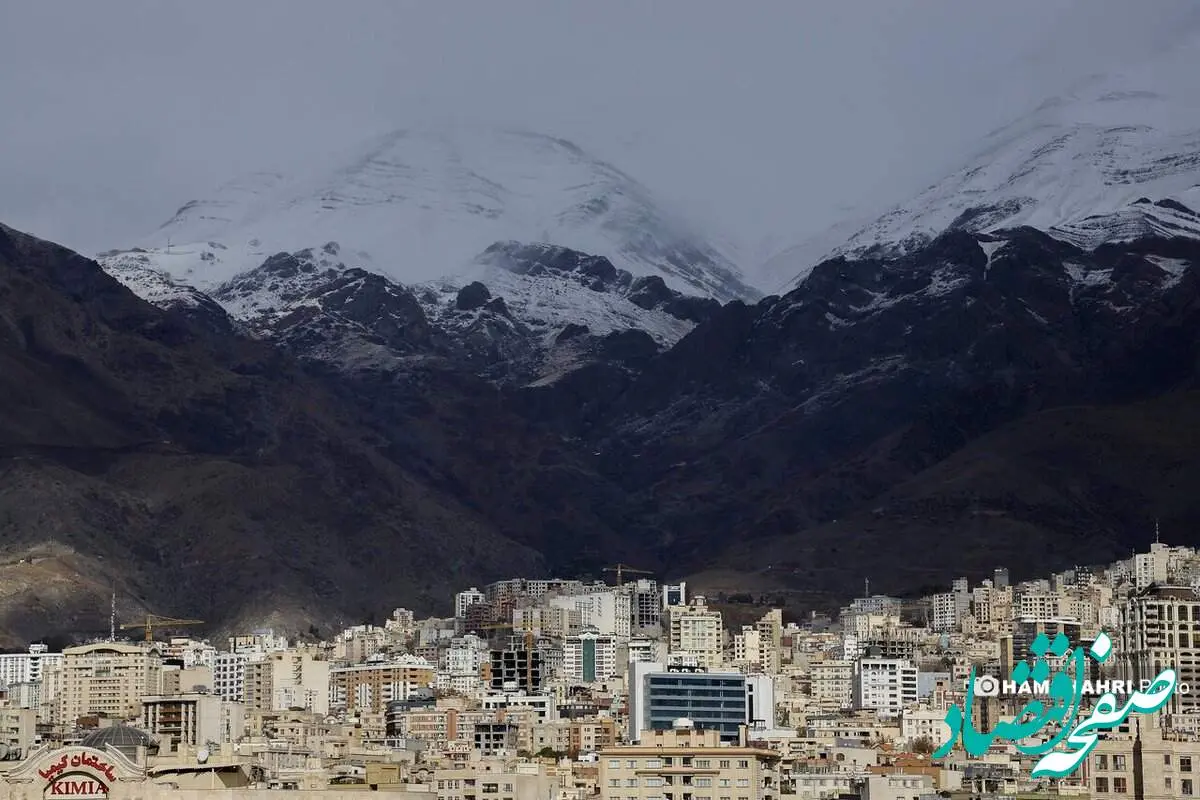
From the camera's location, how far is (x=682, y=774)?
92.2m

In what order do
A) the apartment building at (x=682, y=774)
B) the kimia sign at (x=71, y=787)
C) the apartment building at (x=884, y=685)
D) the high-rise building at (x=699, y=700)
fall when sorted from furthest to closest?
the apartment building at (x=884, y=685)
the high-rise building at (x=699, y=700)
the apartment building at (x=682, y=774)
the kimia sign at (x=71, y=787)

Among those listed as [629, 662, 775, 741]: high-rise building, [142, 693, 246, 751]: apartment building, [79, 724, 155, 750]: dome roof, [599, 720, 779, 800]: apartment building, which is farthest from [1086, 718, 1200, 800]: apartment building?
[142, 693, 246, 751]: apartment building

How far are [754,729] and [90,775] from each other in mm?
82604

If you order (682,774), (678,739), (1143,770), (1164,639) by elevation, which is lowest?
(1143,770)

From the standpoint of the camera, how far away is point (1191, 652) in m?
154

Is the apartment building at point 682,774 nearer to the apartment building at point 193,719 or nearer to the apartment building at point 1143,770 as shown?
the apartment building at point 1143,770

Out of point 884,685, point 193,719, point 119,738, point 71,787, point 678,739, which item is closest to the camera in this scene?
point 71,787

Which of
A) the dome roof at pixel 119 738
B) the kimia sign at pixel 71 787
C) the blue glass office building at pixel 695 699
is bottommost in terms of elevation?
the kimia sign at pixel 71 787

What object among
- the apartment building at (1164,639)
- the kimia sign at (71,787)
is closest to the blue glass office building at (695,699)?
the apartment building at (1164,639)

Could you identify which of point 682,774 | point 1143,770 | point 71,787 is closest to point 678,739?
point 682,774

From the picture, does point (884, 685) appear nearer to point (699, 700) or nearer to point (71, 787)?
point (699, 700)

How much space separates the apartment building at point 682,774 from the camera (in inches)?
3615

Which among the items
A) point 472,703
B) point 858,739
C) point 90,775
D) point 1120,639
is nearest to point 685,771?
point 90,775

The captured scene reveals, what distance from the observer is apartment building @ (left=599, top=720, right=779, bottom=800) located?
91812mm
